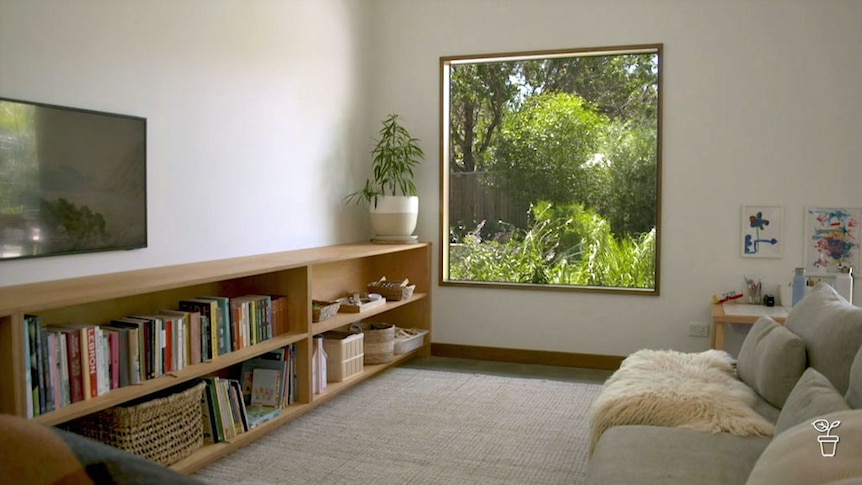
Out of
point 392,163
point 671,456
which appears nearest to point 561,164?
point 392,163

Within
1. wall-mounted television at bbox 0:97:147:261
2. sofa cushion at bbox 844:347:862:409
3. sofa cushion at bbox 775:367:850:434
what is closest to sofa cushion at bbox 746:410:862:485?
sofa cushion at bbox 775:367:850:434

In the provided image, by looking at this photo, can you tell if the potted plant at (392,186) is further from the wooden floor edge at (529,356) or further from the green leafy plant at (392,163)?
the wooden floor edge at (529,356)

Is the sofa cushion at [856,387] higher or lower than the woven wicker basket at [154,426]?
higher

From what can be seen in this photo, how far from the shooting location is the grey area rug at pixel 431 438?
301 centimetres

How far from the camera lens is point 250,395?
3.58 meters

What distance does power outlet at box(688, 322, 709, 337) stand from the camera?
4691 mm

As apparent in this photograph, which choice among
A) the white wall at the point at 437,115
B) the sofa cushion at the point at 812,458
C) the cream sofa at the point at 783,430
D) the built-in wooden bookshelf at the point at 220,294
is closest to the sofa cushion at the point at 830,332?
the cream sofa at the point at 783,430

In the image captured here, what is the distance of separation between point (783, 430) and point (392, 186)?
371 centimetres

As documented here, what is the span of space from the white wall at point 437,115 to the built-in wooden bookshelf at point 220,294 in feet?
0.59

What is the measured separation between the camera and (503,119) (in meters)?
5.29

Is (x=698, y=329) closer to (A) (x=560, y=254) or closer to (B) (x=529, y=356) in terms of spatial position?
(A) (x=560, y=254)

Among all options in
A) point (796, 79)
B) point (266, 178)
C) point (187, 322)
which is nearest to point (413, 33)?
point (266, 178)

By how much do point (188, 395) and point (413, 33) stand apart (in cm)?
337

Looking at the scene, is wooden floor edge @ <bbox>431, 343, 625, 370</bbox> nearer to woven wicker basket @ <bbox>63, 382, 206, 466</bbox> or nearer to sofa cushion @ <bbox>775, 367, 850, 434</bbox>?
woven wicker basket @ <bbox>63, 382, 206, 466</bbox>
